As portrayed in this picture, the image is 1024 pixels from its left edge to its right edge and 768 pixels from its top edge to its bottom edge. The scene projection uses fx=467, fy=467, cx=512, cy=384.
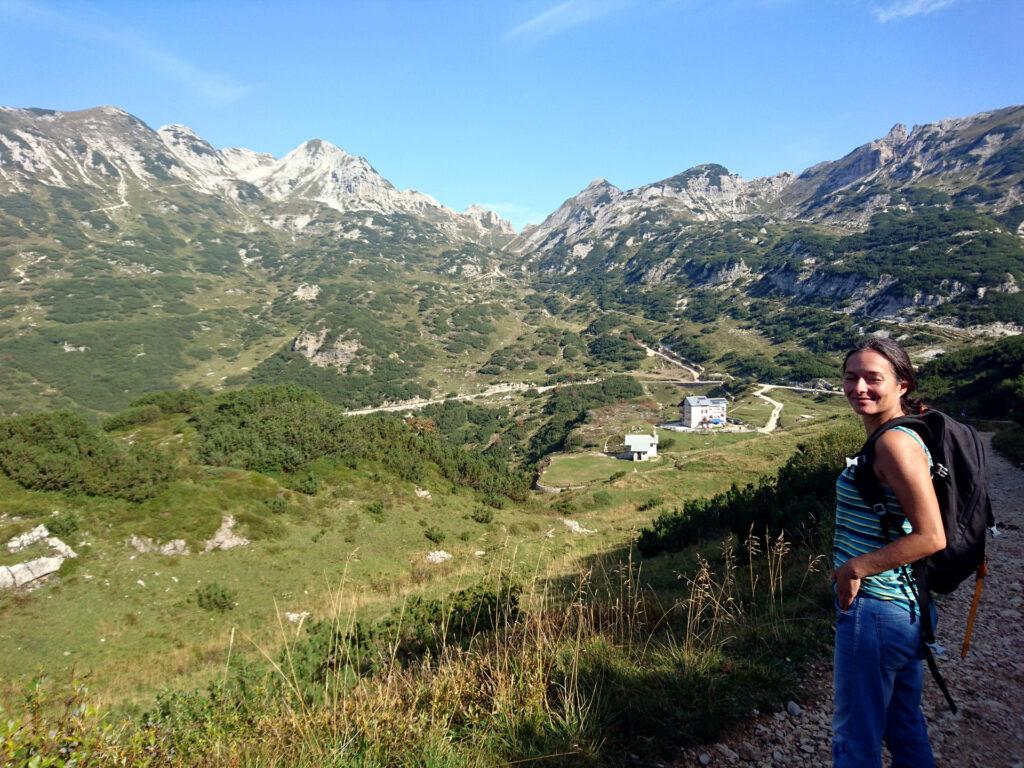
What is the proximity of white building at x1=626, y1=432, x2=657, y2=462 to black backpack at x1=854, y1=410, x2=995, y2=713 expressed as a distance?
6551cm

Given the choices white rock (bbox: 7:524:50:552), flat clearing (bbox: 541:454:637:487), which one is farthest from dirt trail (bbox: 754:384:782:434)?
A: white rock (bbox: 7:524:50:552)

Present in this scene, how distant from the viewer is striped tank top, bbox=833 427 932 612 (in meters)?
2.79

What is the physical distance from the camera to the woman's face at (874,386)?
294 centimetres

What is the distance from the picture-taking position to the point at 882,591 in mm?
2824

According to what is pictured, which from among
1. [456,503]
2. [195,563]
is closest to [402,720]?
[195,563]

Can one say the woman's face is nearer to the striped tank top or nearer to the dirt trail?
the striped tank top

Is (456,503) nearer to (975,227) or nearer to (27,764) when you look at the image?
(27,764)

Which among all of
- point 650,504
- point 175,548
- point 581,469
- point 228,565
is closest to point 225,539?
point 228,565

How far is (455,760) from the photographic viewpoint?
11.0ft

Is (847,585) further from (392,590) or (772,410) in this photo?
(772,410)

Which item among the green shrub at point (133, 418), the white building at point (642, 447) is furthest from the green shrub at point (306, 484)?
the white building at point (642, 447)

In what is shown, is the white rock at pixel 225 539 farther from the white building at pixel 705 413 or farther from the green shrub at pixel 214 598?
the white building at pixel 705 413

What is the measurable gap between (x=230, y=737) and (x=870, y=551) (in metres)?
4.72

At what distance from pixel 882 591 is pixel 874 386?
1245 millimetres
